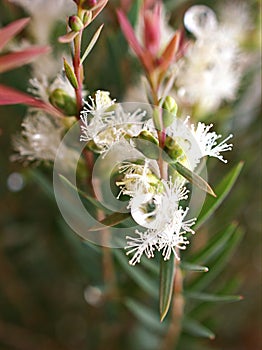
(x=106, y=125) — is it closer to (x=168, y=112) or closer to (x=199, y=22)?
(x=168, y=112)

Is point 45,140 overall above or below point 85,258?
above

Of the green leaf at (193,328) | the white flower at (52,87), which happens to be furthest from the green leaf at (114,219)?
the green leaf at (193,328)

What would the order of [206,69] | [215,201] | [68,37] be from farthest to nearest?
[206,69]
[215,201]
[68,37]

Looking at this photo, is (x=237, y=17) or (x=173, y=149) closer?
(x=173, y=149)

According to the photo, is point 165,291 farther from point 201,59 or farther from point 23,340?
point 23,340

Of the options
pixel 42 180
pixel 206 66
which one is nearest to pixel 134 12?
pixel 206 66

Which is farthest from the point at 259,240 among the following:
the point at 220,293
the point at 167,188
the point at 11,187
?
the point at 167,188
